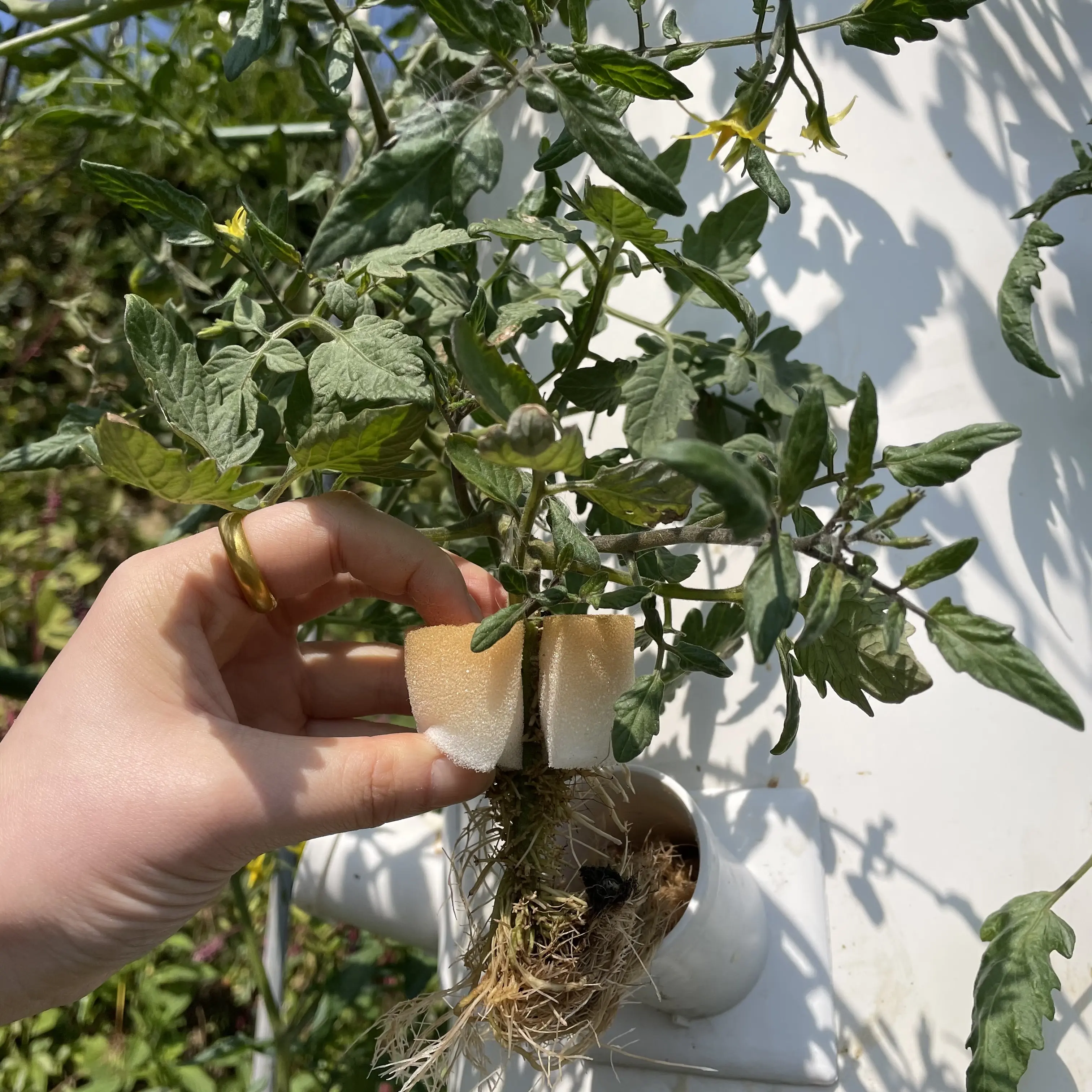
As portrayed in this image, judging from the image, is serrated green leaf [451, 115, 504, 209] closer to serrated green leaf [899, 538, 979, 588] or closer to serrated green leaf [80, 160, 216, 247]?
serrated green leaf [80, 160, 216, 247]

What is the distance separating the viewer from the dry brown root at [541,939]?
1.81 ft

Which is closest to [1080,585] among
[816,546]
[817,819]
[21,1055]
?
[817,819]

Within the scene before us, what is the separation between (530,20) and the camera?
482 mm

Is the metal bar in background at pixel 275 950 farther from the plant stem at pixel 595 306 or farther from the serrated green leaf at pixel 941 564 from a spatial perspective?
the serrated green leaf at pixel 941 564

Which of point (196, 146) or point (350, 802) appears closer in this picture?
point (350, 802)

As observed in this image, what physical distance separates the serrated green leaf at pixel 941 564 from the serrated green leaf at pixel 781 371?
0.81 feet

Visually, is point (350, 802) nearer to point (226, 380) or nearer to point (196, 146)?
point (226, 380)

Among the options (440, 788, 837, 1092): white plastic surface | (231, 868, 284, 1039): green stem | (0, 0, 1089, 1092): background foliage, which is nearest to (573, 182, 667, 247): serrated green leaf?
(0, 0, 1089, 1092): background foliage

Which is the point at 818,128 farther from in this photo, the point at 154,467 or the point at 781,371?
the point at 154,467

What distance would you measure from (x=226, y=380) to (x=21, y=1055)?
126 centimetres

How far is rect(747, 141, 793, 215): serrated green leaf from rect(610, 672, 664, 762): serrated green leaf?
28 cm

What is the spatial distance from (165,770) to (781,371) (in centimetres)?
50

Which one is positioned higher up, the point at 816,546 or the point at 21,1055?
the point at 816,546

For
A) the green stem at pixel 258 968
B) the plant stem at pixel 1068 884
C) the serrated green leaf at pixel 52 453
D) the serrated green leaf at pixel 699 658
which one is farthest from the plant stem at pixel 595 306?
the green stem at pixel 258 968
